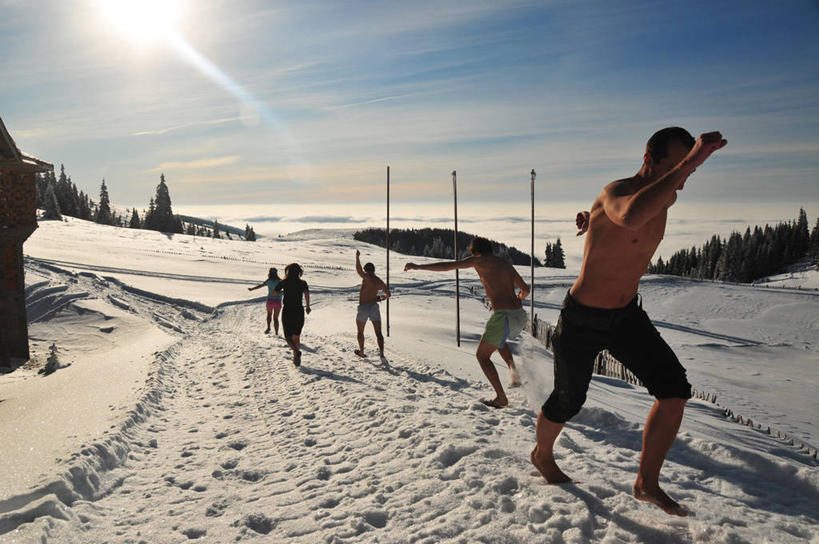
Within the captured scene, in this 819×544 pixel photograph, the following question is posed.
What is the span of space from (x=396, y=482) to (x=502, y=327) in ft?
7.88

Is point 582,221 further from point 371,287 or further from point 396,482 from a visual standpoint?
point 371,287

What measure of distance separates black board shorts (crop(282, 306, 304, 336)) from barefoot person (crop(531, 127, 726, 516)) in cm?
753

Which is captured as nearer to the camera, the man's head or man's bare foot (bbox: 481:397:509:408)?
the man's head

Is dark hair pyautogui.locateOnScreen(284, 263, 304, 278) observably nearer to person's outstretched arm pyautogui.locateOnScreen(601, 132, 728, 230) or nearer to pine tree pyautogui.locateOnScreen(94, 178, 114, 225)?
person's outstretched arm pyautogui.locateOnScreen(601, 132, 728, 230)

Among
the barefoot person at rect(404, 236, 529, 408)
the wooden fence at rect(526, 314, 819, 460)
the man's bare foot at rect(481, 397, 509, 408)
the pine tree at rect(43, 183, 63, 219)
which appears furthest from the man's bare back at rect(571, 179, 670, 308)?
the pine tree at rect(43, 183, 63, 219)

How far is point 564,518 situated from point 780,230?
139211 millimetres

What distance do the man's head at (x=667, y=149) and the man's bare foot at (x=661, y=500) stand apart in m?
1.91

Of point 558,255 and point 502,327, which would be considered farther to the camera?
point 558,255

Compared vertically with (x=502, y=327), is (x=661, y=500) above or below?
below

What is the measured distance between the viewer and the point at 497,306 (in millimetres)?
5715

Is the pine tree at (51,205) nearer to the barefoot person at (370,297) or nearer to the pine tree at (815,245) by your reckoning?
the barefoot person at (370,297)

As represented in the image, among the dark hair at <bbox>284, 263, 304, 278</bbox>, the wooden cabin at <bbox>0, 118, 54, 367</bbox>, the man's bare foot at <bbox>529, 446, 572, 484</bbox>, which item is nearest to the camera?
the man's bare foot at <bbox>529, 446, 572, 484</bbox>

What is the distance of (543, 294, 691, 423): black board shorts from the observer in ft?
9.31

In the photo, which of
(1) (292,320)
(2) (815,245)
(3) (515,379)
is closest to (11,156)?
(1) (292,320)
